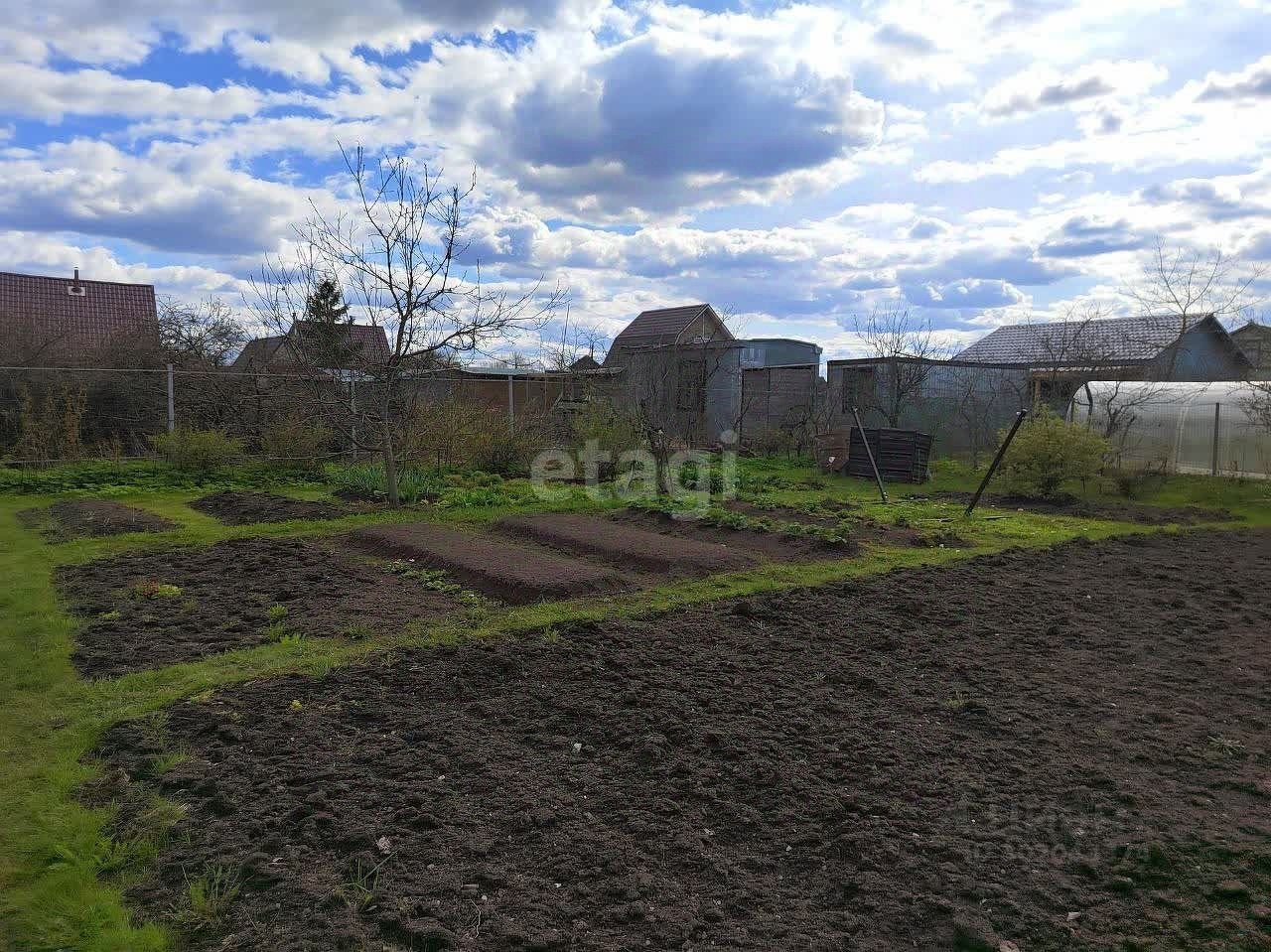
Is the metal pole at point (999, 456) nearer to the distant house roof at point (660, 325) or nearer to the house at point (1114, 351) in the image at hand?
the house at point (1114, 351)

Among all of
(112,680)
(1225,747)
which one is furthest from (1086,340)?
(112,680)

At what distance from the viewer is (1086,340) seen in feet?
71.3

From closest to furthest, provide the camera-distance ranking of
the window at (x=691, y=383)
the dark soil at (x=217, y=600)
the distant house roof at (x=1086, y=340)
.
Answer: the dark soil at (x=217, y=600) → the window at (x=691, y=383) → the distant house roof at (x=1086, y=340)

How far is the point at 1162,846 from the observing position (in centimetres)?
291

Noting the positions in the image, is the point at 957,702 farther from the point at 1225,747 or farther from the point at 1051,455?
the point at 1051,455

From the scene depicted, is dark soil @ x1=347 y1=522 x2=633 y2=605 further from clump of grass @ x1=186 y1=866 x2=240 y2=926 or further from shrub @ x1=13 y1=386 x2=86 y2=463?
shrub @ x1=13 y1=386 x2=86 y2=463

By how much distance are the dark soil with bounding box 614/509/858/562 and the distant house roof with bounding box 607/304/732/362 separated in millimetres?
18952

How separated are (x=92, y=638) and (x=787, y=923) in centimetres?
473

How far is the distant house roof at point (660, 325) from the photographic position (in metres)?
29.3

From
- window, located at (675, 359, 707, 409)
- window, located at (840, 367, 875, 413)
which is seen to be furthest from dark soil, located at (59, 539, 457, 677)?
window, located at (840, 367, 875, 413)

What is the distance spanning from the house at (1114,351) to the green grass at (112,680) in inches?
318

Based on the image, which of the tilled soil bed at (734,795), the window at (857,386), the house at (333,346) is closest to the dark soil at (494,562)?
the tilled soil bed at (734,795)

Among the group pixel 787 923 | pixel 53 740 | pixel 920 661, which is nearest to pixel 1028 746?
pixel 920 661

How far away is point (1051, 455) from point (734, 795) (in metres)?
11.3
